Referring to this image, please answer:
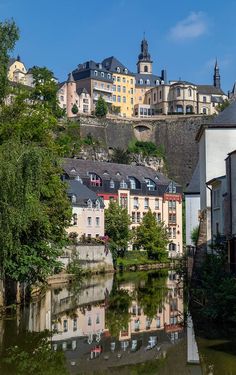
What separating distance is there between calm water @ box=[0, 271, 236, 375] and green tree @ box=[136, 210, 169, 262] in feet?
117

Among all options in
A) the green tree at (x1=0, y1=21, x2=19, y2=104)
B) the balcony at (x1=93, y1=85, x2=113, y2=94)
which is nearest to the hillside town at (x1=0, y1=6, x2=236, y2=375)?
the green tree at (x1=0, y1=21, x2=19, y2=104)

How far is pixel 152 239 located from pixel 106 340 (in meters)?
51.2

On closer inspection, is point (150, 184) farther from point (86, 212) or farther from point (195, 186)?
point (195, 186)

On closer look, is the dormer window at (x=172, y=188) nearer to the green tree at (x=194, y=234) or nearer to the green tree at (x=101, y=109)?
the green tree at (x=101, y=109)

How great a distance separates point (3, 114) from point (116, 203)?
146 ft

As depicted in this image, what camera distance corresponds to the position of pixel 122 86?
5753 inches

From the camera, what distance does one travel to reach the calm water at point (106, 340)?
19.5m

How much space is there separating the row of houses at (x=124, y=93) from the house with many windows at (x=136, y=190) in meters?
46.0

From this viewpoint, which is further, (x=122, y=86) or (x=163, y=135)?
(x=122, y=86)

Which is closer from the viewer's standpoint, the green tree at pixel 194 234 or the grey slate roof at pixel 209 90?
the green tree at pixel 194 234

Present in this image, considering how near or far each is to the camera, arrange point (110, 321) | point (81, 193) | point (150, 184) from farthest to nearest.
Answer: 1. point (150, 184)
2. point (81, 193)
3. point (110, 321)

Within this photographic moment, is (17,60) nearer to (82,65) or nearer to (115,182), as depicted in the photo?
(82,65)

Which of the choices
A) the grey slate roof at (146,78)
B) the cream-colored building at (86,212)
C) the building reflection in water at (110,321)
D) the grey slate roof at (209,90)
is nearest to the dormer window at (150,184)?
Result: the cream-colored building at (86,212)

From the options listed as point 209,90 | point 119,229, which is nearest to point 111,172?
point 119,229
